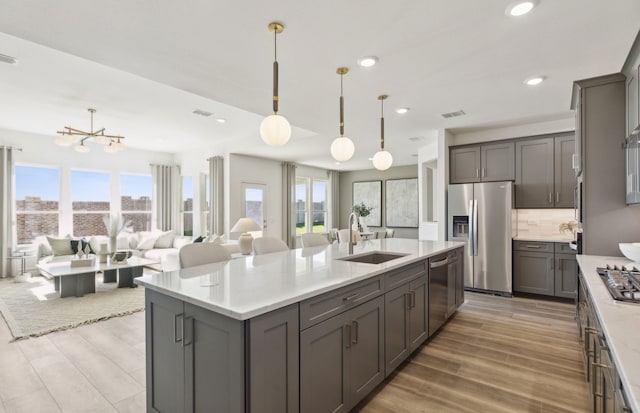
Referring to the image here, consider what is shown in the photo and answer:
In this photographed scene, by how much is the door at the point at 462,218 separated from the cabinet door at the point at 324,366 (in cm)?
367

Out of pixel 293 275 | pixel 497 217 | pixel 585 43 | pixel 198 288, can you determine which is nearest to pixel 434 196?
pixel 497 217

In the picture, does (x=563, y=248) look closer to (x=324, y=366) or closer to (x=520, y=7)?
(x=520, y=7)

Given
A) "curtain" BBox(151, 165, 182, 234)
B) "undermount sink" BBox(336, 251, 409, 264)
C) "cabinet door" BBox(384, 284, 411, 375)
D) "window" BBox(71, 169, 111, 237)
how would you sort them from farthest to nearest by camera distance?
"curtain" BBox(151, 165, 182, 234), "window" BBox(71, 169, 111, 237), "undermount sink" BBox(336, 251, 409, 264), "cabinet door" BBox(384, 284, 411, 375)

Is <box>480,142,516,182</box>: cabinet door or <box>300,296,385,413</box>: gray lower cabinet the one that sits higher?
<box>480,142,516,182</box>: cabinet door

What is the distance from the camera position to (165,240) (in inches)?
287

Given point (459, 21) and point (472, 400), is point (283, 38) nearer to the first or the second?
point (459, 21)

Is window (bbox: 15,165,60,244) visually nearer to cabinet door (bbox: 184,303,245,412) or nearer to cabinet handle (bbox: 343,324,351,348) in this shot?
cabinet door (bbox: 184,303,245,412)

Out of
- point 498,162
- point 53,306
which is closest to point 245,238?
point 53,306

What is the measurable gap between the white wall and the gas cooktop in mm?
6212

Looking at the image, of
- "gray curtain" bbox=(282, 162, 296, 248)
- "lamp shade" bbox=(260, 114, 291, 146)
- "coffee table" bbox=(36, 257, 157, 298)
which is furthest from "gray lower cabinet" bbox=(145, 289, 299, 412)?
"gray curtain" bbox=(282, 162, 296, 248)

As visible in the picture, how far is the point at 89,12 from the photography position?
6.66 ft

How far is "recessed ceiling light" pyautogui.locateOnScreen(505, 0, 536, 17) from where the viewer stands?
1.99m

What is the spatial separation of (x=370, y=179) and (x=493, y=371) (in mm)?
7855

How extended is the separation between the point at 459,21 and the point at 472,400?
8.42 feet
